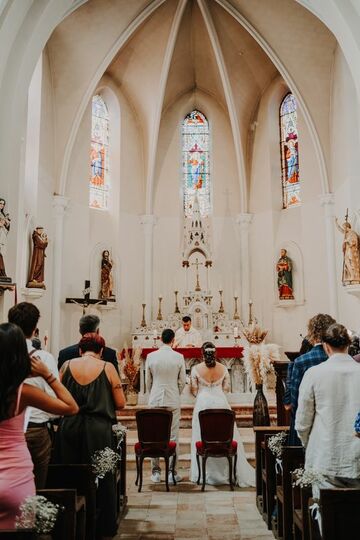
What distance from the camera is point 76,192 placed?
14062 mm

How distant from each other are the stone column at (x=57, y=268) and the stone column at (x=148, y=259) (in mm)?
2611

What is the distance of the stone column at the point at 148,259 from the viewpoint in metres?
14.7

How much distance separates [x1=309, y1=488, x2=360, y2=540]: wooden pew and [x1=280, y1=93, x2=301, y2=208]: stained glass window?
12441mm

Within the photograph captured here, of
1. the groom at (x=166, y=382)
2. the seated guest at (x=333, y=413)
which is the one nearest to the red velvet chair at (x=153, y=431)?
the groom at (x=166, y=382)

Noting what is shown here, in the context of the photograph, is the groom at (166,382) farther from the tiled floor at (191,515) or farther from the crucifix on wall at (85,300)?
the crucifix on wall at (85,300)

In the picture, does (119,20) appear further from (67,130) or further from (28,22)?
(28,22)

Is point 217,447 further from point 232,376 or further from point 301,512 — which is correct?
point 232,376

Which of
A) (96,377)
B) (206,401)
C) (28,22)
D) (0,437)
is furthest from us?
(28,22)

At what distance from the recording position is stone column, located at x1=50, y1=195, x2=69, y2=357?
12.5 m

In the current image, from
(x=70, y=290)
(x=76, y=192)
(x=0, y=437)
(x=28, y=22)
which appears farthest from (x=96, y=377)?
(x=76, y=192)

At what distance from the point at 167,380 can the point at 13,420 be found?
171 inches

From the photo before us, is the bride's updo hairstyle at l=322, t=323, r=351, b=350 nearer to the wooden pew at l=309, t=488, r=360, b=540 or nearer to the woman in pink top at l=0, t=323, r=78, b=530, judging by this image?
the wooden pew at l=309, t=488, r=360, b=540

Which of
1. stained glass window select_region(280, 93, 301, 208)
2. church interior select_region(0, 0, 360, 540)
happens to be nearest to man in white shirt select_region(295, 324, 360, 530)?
church interior select_region(0, 0, 360, 540)

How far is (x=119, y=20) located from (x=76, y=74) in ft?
5.73
